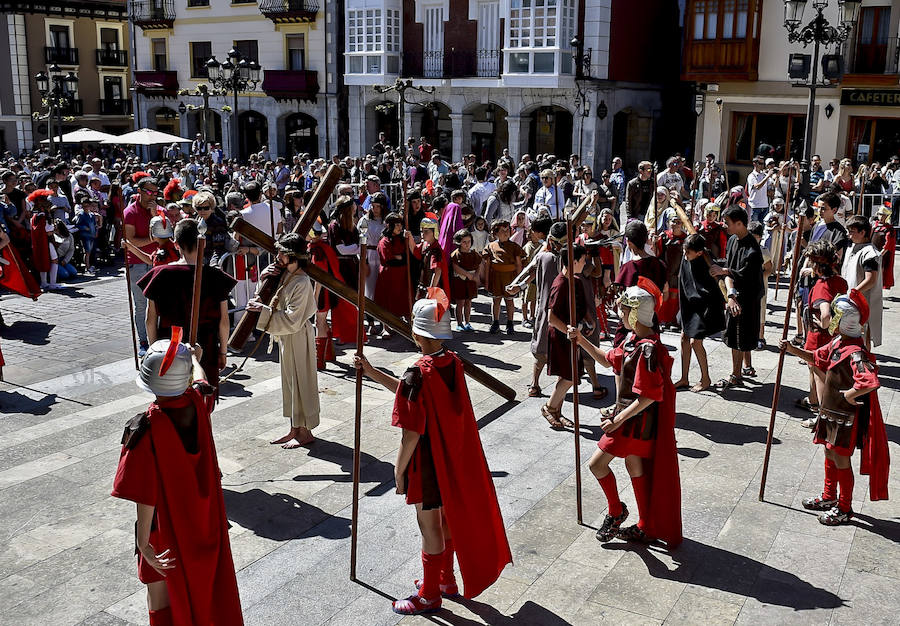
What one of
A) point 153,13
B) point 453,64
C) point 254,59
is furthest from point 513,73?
point 153,13

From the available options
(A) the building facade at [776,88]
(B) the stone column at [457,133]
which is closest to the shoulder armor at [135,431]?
(A) the building facade at [776,88]

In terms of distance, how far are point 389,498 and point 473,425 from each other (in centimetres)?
176

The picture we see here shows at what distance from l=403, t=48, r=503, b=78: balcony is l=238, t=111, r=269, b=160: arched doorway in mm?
8294

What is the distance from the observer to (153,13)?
38969mm

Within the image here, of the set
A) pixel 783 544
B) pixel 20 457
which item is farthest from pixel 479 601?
pixel 20 457

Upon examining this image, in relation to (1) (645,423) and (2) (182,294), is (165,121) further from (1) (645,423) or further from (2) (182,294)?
(1) (645,423)

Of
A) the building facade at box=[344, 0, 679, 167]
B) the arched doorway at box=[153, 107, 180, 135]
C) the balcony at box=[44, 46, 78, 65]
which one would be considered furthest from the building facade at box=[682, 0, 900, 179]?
the balcony at box=[44, 46, 78, 65]

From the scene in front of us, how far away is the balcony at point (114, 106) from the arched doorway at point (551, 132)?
22985 mm

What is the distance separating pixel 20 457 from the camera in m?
7.18

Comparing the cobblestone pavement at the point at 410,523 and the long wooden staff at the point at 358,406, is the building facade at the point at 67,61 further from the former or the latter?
the long wooden staff at the point at 358,406

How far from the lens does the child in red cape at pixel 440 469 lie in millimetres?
4840

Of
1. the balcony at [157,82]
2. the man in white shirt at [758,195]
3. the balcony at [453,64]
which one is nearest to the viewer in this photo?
the man in white shirt at [758,195]

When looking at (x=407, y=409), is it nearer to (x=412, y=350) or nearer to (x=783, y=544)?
(x=783, y=544)

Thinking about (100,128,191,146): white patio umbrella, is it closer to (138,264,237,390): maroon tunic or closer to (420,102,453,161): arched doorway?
(420,102,453,161): arched doorway
